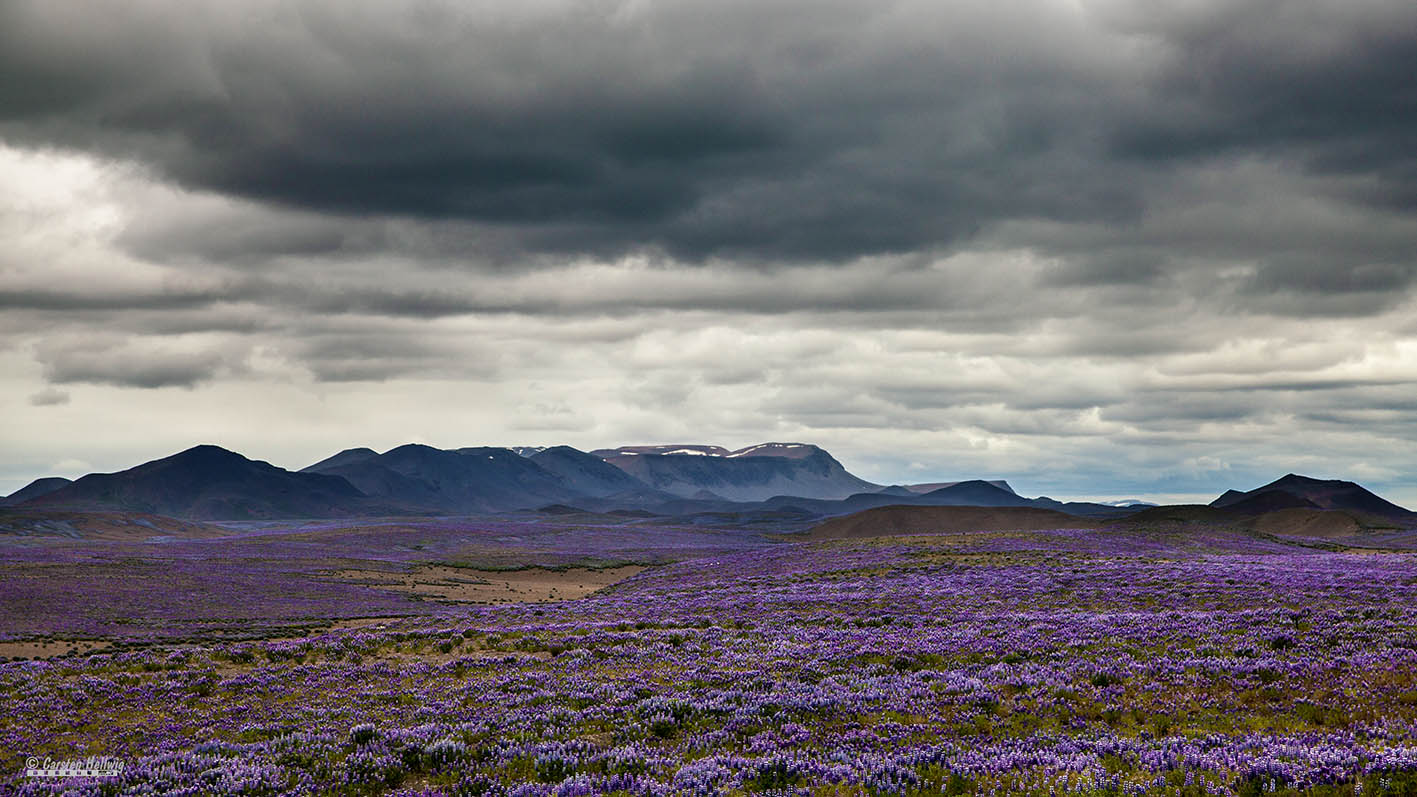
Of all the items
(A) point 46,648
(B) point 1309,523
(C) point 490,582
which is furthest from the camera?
(B) point 1309,523

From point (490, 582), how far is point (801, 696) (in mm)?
77638

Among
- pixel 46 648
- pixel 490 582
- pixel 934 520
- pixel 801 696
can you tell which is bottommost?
pixel 490 582

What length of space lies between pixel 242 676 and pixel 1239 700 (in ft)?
86.9

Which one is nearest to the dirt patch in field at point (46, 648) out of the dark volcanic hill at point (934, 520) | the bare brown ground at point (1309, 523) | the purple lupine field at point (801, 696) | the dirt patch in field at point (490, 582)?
the purple lupine field at point (801, 696)

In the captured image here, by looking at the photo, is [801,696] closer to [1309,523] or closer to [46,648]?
[46,648]

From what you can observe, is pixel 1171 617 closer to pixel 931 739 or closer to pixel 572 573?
pixel 931 739

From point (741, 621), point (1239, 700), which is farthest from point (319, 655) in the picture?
point (1239, 700)

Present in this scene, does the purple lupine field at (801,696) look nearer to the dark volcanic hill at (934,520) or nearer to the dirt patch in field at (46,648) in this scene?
the dirt patch in field at (46,648)

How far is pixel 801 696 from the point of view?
57.5 ft

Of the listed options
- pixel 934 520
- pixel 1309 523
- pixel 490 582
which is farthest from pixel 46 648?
pixel 1309 523

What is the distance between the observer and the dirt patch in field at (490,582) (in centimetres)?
7225

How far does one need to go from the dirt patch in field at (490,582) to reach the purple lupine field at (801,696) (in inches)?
978

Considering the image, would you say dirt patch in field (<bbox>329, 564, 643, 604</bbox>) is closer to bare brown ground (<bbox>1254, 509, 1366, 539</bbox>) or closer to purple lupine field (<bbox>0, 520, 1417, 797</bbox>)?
purple lupine field (<bbox>0, 520, 1417, 797</bbox>)

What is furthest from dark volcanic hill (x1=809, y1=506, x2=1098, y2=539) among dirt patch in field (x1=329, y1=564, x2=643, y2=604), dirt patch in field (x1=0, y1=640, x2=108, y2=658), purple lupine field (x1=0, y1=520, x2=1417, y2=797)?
dirt patch in field (x1=0, y1=640, x2=108, y2=658)
